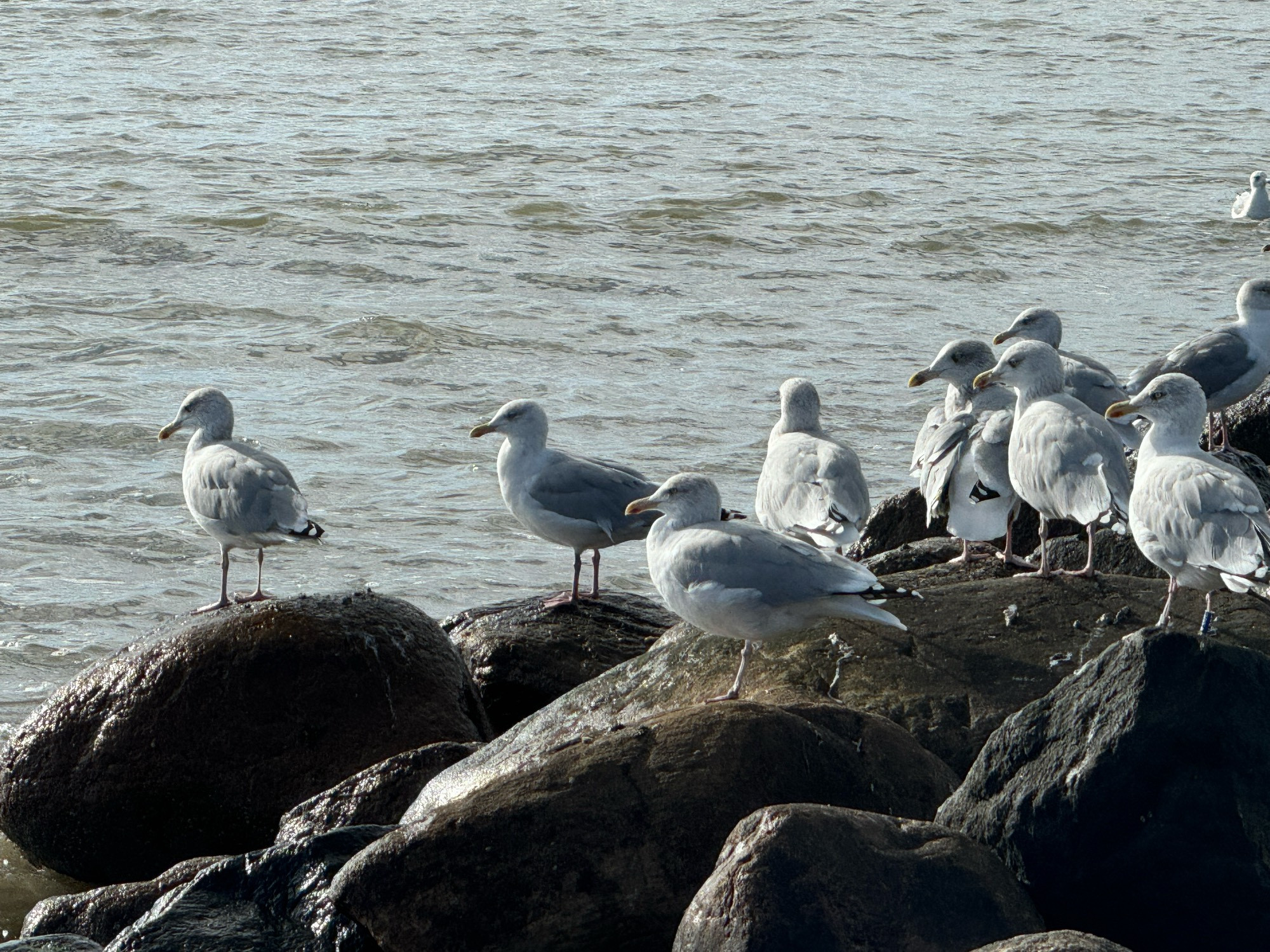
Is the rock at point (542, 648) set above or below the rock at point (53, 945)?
below

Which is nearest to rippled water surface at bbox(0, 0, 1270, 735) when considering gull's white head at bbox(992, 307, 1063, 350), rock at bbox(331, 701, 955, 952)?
gull's white head at bbox(992, 307, 1063, 350)

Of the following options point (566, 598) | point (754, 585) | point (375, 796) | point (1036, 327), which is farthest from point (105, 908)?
point (1036, 327)

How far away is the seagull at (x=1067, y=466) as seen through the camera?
7.34 meters

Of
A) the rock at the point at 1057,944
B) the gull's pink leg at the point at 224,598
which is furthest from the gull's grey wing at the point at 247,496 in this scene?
the rock at the point at 1057,944

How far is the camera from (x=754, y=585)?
610cm

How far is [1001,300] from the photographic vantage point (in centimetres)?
1772

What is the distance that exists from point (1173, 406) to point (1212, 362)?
142 inches

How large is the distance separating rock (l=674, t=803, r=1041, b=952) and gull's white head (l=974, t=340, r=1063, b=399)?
152 inches

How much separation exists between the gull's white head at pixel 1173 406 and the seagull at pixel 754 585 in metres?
1.75

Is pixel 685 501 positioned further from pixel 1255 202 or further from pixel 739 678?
pixel 1255 202

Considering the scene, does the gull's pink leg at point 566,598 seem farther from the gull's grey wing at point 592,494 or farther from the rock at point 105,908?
the rock at point 105,908

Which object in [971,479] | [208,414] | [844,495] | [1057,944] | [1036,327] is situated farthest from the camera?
[1036,327]

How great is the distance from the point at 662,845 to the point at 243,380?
9.84 meters

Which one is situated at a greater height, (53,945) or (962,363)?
(962,363)
